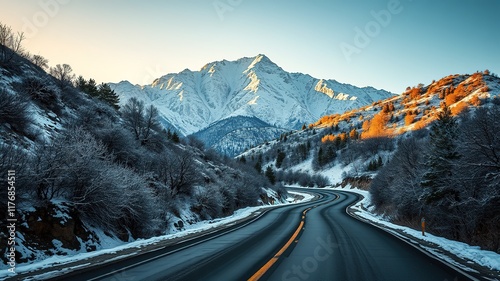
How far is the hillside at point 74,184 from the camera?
316 inches

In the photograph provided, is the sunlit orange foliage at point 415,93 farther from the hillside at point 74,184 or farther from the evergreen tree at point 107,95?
the hillside at point 74,184

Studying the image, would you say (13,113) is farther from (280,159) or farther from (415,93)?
(415,93)

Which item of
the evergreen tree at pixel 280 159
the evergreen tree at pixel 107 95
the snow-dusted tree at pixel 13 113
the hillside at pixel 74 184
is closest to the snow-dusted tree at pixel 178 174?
the hillside at pixel 74 184

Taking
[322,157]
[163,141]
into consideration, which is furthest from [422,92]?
[163,141]

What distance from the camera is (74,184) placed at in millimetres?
9961

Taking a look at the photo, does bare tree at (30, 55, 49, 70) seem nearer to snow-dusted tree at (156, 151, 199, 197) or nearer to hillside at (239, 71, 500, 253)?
snow-dusted tree at (156, 151, 199, 197)

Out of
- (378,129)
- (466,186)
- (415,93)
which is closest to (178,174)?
(466,186)

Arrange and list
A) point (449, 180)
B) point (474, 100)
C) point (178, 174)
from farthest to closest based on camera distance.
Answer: point (474, 100)
point (178, 174)
point (449, 180)

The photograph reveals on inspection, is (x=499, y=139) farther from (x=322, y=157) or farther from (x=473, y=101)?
(x=473, y=101)

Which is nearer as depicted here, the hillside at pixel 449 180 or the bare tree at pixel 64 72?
the hillside at pixel 449 180

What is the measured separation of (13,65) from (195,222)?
62.7 feet

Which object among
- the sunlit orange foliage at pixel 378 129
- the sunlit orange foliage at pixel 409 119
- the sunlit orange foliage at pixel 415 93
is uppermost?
the sunlit orange foliage at pixel 415 93

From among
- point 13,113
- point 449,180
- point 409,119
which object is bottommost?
point 13,113

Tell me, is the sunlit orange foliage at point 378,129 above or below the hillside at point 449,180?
above
